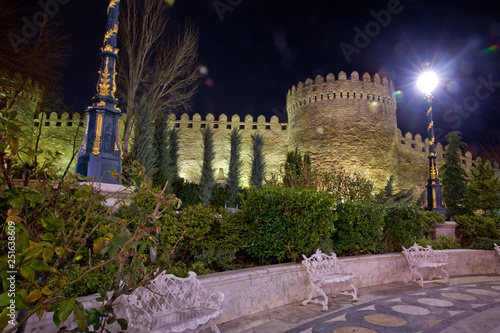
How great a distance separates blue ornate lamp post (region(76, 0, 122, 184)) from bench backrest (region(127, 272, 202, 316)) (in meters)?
2.39

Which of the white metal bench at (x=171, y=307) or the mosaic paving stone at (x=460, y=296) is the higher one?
the white metal bench at (x=171, y=307)

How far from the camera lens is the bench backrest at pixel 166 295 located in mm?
2182

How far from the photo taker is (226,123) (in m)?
21.8

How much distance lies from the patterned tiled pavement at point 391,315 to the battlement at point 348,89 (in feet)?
52.9

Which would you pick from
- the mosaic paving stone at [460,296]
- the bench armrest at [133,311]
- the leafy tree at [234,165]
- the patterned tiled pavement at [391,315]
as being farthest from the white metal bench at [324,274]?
the leafy tree at [234,165]

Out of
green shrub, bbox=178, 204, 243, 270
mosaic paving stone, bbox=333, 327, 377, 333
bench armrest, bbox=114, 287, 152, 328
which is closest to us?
bench armrest, bbox=114, 287, 152, 328

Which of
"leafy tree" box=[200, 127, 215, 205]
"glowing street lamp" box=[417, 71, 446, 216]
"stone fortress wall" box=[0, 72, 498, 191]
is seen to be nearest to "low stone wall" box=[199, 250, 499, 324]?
"glowing street lamp" box=[417, 71, 446, 216]

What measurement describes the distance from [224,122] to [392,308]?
1912 centimetres

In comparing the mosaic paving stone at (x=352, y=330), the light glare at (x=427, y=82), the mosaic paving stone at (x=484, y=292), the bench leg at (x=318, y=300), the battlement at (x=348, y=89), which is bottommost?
the mosaic paving stone at (x=484, y=292)

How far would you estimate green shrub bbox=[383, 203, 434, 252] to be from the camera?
6.00 meters

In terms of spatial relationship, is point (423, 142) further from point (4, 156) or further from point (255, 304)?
point (4, 156)

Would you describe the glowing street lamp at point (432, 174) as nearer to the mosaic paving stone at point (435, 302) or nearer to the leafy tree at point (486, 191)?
the leafy tree at point (486, 191)

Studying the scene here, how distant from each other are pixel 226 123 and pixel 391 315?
19299 mm

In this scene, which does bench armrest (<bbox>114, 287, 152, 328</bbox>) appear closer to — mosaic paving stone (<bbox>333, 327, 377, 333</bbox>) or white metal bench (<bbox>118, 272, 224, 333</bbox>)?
white metal bench (<bbox>118, 272, 224, 333</bbox>)
